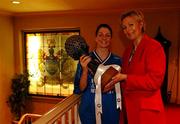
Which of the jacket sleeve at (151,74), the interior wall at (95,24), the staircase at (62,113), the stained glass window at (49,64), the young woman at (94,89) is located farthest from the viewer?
the stained glass window at (49,64)

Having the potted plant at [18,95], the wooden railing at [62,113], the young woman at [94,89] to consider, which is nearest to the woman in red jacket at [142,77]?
the young woman at [94,89]

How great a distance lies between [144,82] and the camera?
1.31 meters

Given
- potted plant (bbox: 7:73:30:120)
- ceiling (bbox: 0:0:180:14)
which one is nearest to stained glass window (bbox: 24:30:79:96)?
potted plant (bbox: 7:73:30:120)

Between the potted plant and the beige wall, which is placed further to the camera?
the potted plant

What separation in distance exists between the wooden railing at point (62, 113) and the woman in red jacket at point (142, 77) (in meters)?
0.28

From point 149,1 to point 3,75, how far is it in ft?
10.5

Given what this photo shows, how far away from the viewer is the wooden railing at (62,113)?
1.17 meters

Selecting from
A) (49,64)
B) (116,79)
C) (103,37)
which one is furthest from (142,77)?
(49,64)

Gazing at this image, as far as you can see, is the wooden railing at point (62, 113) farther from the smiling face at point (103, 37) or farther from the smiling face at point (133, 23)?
the smiling face at point (133, 23)

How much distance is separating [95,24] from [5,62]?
6.73ft

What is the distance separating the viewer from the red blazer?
131 centimetres

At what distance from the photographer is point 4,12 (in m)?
4.60

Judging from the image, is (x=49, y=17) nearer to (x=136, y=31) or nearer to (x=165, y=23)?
(x=165, y=23)

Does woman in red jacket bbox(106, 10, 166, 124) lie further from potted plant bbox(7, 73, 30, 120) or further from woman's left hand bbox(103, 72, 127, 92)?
potted plant bbox(7, 73, 30, 120)
